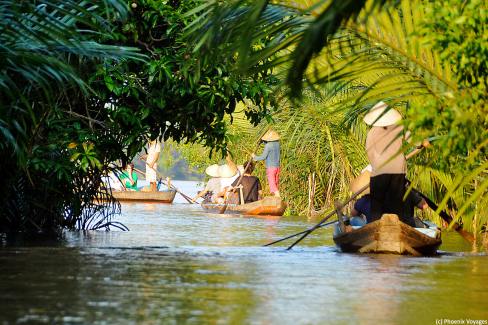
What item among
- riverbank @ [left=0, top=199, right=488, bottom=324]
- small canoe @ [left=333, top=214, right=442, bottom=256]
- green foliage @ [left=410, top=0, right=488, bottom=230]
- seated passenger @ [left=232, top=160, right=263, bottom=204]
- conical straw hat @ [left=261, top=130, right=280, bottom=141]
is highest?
conical straw hat @ [left=261, top=130, right=280, bottom=141]

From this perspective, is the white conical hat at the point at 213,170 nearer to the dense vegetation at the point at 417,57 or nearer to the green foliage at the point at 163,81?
the green foliage at the point at 163,81

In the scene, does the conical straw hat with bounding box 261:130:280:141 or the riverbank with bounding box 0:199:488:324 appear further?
the conical straw hat with bounding box 261:130:280:141

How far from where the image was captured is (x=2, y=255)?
15508mm

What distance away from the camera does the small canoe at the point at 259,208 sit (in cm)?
3091

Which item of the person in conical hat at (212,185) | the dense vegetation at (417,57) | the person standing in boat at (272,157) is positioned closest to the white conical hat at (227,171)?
the person in conical hat at (212,185)

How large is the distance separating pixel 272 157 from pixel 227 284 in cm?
1811

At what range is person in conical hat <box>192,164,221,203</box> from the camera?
36653mm

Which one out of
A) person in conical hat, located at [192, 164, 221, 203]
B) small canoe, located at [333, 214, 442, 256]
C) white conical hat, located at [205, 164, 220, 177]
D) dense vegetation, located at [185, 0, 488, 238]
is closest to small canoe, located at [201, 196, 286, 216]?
white conical hat, located at [205, 164, 220, 177]

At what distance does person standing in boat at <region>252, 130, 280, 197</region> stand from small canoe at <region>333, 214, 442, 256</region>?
1230 cm

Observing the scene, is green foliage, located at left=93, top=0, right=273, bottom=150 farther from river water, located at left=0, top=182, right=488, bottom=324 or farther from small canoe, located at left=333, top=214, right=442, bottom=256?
small canoe, located at left=333, top=214, right=442, bottom=256

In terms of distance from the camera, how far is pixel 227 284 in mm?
12453

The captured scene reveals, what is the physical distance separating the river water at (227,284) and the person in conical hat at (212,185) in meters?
15.9

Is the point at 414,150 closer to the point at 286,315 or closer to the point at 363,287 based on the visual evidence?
the point at 363,287

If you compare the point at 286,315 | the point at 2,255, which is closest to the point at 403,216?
the point at 2,255
